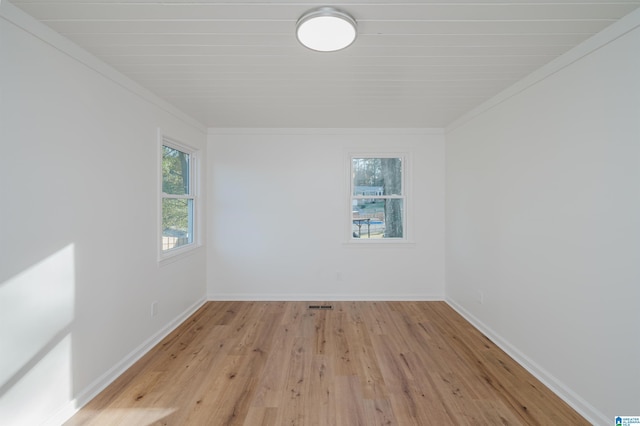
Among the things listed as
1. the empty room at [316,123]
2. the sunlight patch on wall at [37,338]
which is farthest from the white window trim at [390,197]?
the sunlight patch on wall at [37,338]

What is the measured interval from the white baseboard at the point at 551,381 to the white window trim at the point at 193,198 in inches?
136

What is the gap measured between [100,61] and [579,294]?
3778 millimetres

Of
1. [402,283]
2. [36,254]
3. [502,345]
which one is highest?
[36,254]

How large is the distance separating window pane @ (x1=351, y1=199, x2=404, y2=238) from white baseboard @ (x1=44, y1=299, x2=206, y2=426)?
2579 mm

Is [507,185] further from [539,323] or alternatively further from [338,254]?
[338,254]

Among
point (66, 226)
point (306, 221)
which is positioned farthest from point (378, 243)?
point (66, 226)

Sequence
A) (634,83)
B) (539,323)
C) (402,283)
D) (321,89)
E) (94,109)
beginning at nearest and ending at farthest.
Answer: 1. (634,83)
2. (94,109)
3. (539,323)
4. (321,89)
5. (402,283)

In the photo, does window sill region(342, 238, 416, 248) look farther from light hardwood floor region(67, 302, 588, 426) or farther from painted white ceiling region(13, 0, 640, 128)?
painted white ceiling region(13, 0, 640, 128)

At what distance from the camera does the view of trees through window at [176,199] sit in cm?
299

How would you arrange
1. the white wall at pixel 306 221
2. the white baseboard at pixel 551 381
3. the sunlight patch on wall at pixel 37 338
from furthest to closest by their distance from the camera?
1. the white wall at pixel 306 221
2. the white baseboard at pixel 551 381
3. the sunlight patch on wall at pixel 37 338

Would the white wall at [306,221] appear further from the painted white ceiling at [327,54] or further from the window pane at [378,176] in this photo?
the painted white ceiling at [327,54]

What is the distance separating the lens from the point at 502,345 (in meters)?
2.59

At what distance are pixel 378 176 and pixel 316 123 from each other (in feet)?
3.82

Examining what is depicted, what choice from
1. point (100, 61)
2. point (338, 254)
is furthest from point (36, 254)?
point (338, 254)
